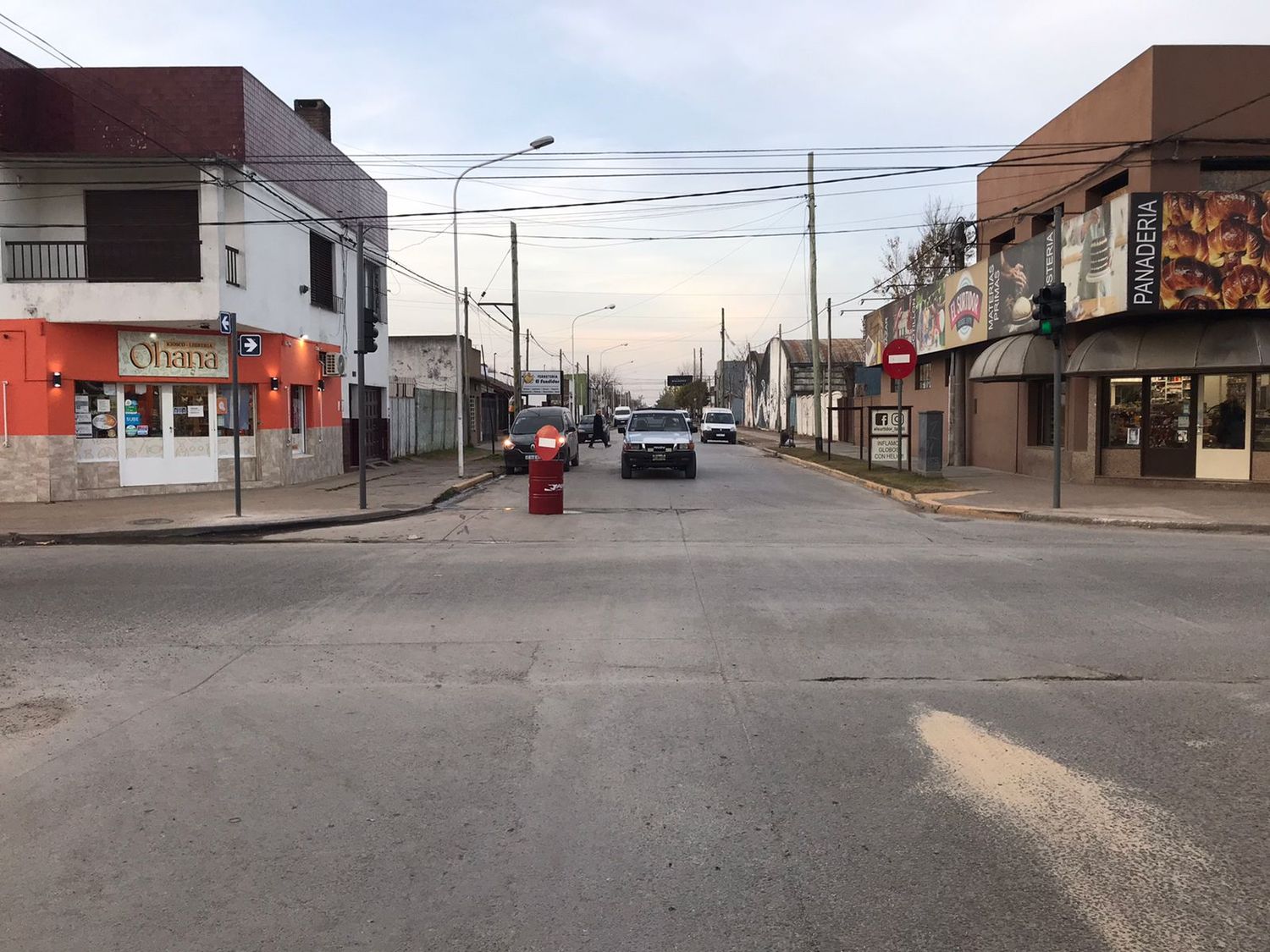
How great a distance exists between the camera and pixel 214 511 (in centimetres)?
1684

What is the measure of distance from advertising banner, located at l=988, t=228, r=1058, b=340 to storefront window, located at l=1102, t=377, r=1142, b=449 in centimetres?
264

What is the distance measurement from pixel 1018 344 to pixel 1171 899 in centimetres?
2101

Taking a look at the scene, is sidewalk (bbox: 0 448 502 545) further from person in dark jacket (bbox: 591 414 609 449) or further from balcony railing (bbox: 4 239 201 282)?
person in dark jacket (bbox: 591 414 609 449)

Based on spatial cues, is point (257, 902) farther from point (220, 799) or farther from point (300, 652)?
point (300, 652)

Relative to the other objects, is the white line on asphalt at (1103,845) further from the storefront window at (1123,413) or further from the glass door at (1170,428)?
the storefront window at (1123,413)

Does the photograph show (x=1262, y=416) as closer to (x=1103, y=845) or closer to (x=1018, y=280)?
(x=1018, y=280)

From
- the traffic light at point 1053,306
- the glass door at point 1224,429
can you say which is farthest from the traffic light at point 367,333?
the glass door at point 1224,429

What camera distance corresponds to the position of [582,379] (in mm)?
127625

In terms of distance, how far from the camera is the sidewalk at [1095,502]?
15078 mm

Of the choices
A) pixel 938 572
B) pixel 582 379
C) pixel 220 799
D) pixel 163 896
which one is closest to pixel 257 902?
pixel 163 896

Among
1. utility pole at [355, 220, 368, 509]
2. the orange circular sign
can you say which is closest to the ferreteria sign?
utility pole at [355, 220, 368, 509]

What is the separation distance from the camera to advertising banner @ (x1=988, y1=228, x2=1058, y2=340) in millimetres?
21703

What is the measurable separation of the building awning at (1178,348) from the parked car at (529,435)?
13.6 m

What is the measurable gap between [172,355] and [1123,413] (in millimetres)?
20144
